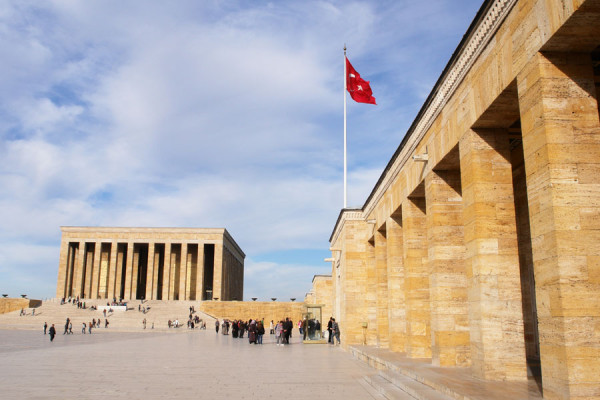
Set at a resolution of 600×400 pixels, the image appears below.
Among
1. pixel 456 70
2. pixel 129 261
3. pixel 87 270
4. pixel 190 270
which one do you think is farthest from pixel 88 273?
pixel 456 70

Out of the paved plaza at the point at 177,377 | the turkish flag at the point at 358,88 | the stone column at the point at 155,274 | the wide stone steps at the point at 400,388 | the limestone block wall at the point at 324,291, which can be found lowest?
the paved plaza at the point at 177,377

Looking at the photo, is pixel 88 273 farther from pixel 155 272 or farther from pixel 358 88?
pixel 358 88

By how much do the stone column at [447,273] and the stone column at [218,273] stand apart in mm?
55585

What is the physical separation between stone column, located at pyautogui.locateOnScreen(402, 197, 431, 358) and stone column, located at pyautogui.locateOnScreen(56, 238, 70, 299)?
60702 millimetres

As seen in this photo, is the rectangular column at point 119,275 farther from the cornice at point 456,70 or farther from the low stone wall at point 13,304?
the cornice at point 456,70

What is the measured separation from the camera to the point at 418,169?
14.5 metres

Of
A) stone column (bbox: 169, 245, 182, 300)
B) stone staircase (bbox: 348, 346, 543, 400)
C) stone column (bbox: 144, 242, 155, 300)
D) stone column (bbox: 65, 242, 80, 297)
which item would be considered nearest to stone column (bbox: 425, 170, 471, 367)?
stone staircase (bbox: 348, 346, 543, 400)

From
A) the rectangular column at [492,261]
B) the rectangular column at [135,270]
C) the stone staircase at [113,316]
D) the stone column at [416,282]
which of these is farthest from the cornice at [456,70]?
the rectangular column at [135,270]

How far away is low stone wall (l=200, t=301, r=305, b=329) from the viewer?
2382 inches

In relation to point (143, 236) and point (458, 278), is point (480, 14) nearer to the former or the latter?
point (458, 278)

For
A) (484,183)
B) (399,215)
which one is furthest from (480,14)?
(399,215)

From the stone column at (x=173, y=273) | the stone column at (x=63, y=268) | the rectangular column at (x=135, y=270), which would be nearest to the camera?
the stone column at (x=63, y=268)

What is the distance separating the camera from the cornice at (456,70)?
8891mm

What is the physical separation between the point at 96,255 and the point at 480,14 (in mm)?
65147
